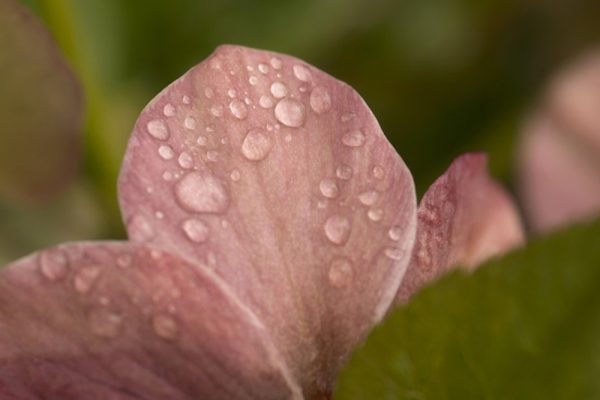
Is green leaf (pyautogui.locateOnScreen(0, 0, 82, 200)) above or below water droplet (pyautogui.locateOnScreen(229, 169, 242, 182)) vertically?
below

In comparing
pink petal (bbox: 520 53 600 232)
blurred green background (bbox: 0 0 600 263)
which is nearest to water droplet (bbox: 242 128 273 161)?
pink petal (bbox: 520 53 600 232)

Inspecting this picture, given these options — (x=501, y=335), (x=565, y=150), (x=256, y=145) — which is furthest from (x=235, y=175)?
(x=565, y=150)

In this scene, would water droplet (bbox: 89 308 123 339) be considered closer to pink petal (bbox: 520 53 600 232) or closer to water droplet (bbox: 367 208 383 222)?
water droplet (bbox: 367 208 383 222)

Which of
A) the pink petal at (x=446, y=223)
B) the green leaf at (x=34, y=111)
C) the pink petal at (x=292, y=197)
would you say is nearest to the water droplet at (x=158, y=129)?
the pink petal at (x=292, y=197)

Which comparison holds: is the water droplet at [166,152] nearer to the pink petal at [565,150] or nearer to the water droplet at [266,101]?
the water droplet at [266,101]

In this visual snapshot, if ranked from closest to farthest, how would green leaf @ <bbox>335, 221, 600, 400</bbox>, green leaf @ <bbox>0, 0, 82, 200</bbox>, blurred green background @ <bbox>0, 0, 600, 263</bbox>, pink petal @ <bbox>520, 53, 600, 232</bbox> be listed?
green leaf @ <bbox>335, 221, 600, 400</bbox>, green leaf @ <bbox>0, 0, 82, 200</bbox>, pink petal @ <bbox>520, 53, 600, 232</bbox>, blurred green background @ <bbox>0, 0, 600, 263</bbox>

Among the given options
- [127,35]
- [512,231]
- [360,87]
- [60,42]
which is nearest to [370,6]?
[360,87]
